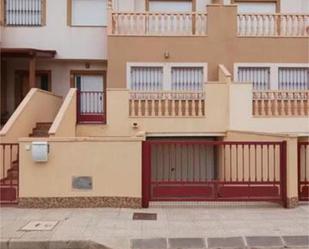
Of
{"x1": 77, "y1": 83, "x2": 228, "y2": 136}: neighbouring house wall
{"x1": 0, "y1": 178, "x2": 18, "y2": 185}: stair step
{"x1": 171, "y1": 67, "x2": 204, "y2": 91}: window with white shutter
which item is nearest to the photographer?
{"x1": 0, "y1": 178, "x2": 18, "y2": 185}: stair step

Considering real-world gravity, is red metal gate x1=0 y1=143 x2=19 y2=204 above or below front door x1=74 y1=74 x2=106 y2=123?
below

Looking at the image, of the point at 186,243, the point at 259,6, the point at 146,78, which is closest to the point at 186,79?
the point at 146,78

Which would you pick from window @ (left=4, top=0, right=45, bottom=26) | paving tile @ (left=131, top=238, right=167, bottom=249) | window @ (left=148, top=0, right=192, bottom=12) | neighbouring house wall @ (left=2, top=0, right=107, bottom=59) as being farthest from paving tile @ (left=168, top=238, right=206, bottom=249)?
window @ (left=4, top=0, right=45, bottom=26)

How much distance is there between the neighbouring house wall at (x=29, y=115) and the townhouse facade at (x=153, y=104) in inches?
2.3

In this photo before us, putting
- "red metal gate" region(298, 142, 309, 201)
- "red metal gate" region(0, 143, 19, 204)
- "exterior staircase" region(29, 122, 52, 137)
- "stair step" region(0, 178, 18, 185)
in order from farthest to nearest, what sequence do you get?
1. "exterior staircase" region(29, 122, 52, 137)
2. "red metal gate" region(298, 142, 309, 201)
3. "stair step" region(0, 178, 18, 185)
4. "red metal gate" region(0, 143, 19, 204)

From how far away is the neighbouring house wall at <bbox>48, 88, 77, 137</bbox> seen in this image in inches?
484

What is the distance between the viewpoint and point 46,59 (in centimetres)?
1859

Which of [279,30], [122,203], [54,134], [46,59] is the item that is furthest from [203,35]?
[122,203]

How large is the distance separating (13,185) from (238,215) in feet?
16.1

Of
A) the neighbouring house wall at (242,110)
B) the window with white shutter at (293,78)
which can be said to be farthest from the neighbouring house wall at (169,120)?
the window with white shutter at (293,78)

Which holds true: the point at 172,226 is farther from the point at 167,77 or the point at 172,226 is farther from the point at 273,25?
the point at 273,25

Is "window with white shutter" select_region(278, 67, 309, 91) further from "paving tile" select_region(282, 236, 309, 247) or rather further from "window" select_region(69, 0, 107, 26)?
"paving tile" select_region(282, 236, 309, 247)

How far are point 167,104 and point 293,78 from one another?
576 cm

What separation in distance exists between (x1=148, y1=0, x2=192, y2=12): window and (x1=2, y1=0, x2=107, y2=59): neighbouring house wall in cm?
225
